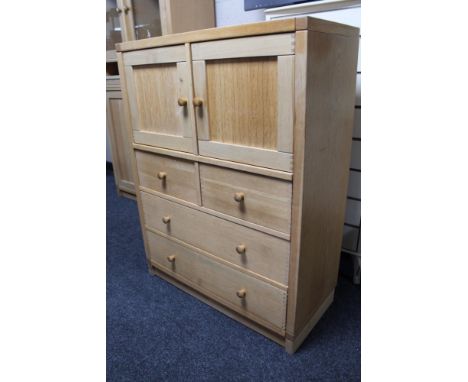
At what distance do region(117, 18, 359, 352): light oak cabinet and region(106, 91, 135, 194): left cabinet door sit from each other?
1124 millimetres

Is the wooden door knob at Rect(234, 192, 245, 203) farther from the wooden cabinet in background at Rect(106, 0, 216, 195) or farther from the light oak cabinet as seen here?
the wooden cabinet in background at Rect(106, 0, 216, 195)

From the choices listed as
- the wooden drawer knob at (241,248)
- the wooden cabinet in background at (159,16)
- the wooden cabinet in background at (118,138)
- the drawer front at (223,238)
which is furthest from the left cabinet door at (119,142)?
the wooden drawer knob at (241,248)

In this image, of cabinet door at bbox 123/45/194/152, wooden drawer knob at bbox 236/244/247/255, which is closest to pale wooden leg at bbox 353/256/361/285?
wooden drawer knob at bbox 236/244/247/255

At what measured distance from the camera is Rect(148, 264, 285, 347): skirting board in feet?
3.94

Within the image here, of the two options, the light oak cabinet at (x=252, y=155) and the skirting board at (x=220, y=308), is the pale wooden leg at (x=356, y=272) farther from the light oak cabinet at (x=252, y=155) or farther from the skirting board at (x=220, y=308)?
the skirting board at (x=220, y=308)

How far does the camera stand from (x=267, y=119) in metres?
0.90

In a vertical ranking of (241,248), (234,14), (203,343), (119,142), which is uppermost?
(234,14)

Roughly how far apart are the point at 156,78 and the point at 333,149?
0.65 meters

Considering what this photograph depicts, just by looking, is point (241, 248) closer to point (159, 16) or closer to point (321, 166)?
point (321, 166)

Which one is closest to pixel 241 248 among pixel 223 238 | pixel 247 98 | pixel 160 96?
pixel 223 238

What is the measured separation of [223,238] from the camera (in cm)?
118

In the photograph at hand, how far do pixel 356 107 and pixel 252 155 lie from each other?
1.73ft
